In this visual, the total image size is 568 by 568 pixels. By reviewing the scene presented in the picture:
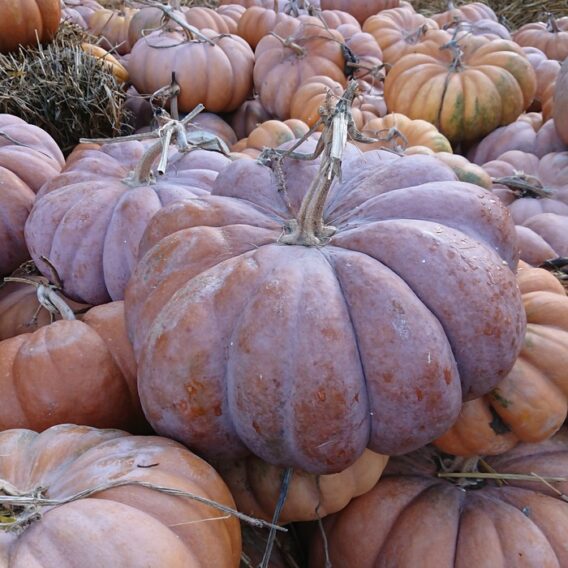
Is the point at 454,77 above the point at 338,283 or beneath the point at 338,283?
beneath

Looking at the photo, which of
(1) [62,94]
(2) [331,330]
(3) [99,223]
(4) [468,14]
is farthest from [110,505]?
(4) [468,14]

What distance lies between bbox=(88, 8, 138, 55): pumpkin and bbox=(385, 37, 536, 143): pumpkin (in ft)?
6.71

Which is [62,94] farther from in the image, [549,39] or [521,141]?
[549,39]

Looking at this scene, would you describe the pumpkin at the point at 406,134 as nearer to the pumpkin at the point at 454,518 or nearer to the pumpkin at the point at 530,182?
the pumpkin at the point at 530,182

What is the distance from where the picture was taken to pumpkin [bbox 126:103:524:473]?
107 cm

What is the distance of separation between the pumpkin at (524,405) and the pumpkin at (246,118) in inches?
102

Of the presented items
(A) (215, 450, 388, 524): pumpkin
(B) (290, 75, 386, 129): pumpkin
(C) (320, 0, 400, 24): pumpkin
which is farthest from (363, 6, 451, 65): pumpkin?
(A) (215, 450, 388, 524): pumpkin

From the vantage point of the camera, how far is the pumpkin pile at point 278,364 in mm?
1060

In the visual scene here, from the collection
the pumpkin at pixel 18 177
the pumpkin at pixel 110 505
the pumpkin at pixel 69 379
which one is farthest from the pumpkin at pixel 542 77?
the pumpkin at pixel 110 505

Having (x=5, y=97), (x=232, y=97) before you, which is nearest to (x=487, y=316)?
(x=5, y=97)

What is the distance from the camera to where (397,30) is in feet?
14.4

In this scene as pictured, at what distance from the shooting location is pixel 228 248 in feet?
4.11

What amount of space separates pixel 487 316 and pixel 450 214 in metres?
0.23

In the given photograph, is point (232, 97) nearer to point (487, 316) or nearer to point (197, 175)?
point (197, 175)
